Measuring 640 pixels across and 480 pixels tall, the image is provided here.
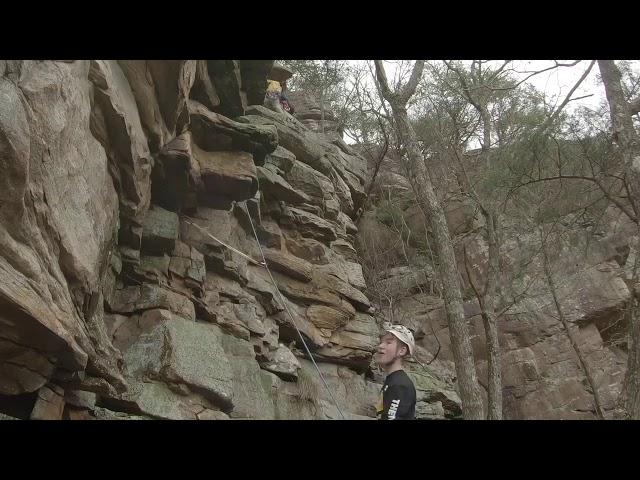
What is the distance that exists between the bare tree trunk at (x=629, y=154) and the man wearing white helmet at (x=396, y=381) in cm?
337

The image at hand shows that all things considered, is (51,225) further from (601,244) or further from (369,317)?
(601,244)

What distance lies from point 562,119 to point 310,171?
6.55 m

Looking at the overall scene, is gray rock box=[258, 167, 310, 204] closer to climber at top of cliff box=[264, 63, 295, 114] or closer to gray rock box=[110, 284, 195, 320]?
climber at top of cliff box=[264, 63, 295, 114]

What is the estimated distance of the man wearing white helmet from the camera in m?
3.66

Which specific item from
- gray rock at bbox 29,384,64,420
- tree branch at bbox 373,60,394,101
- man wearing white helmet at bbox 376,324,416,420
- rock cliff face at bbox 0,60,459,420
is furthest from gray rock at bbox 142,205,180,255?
man wearing white helmet at bbox 376,324,416,420

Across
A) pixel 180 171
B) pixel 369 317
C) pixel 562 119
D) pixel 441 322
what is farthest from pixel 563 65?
pixel 441 322

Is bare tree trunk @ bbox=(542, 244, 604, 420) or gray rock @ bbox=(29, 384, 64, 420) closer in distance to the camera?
gray rock @ bbox=(29, 384, 64, 420)

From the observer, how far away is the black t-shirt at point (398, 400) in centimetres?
365

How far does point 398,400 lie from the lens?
367cm

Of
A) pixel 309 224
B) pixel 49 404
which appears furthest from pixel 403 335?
pixel 309 224

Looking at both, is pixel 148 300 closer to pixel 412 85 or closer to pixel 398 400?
pixel 398 400

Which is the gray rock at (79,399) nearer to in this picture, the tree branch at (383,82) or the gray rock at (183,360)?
the gray rock at (183,360)

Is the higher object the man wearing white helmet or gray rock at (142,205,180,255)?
gray rock at (142,205,180,255)
